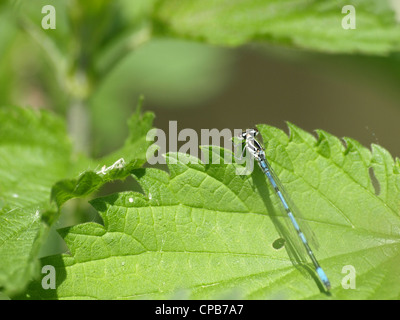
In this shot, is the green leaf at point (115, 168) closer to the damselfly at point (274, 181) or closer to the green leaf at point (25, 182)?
the green leaf at point (25, 182)

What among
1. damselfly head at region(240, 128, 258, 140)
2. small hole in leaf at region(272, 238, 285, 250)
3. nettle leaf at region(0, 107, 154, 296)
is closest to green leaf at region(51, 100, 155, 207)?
nettle leaf at region(0, 107, 154, 296)

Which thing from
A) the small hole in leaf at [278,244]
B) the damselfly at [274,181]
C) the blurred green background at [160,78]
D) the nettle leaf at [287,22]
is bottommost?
the small hole in leaf at [278,244]

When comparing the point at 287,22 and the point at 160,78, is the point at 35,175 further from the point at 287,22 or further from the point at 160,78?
the point at 160,78

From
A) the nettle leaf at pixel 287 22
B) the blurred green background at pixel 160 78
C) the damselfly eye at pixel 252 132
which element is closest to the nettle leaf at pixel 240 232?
the damselfly eye at pixel 252 132

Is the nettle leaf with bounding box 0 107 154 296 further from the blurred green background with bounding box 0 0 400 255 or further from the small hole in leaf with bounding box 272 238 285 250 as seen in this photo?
the small hole in leaf with bounding box 272 238 285 250

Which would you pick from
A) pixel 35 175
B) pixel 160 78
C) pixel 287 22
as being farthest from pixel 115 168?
pixel 160 78

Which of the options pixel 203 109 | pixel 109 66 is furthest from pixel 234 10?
pixel 203 109
